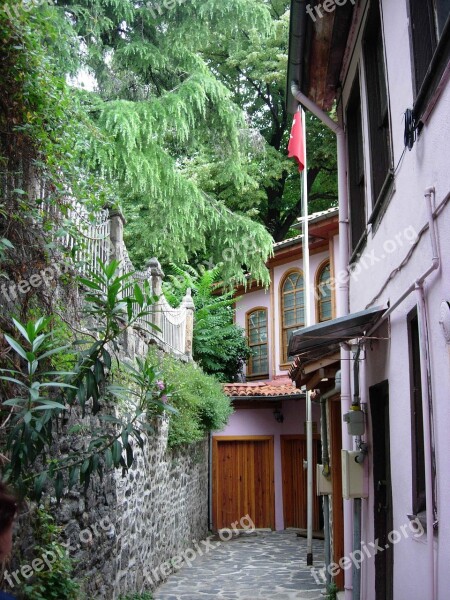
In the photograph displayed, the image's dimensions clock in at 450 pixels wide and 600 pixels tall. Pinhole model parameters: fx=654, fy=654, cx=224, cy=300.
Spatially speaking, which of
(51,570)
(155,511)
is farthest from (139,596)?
(51,570)

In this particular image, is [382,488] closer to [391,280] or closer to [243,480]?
[391,280]

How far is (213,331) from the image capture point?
17188 millimetres

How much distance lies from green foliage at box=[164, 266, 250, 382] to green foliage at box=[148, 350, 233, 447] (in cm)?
354

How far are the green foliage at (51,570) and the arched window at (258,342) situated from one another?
44.1 ft

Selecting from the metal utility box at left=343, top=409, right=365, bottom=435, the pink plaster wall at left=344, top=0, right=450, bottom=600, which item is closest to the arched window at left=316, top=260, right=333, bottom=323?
the pink plaster wall at left=344, top=0, right=450, bottom=600

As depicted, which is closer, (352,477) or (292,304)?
(352,477)

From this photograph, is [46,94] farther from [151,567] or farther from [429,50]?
[151,567]

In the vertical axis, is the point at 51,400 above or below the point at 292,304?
below

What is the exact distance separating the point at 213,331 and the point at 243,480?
3882mm

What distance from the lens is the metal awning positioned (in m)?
4.87

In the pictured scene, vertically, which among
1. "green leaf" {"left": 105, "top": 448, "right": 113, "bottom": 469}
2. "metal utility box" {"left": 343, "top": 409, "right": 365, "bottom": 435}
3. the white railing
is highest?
the white railing

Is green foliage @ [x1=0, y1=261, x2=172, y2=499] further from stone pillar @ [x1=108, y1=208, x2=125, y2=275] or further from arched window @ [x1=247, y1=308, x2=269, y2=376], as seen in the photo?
arched window @ [x1=247, y1=308, x2=269, y2=376]

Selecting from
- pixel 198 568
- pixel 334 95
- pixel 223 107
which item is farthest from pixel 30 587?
pixel 223 107

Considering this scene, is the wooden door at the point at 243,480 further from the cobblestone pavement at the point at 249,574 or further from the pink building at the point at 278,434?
the cobblestone pavement at the point at 249,574
